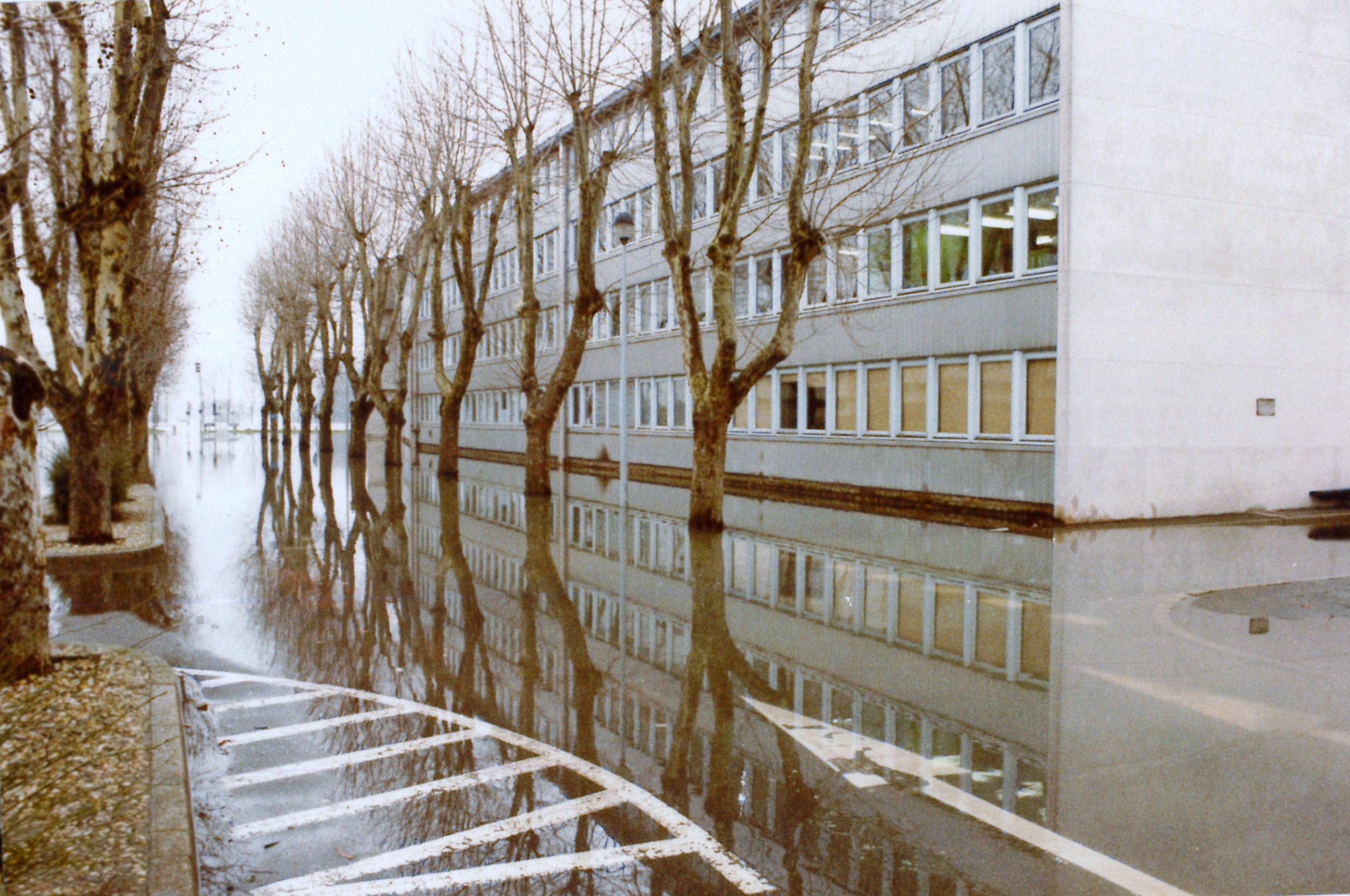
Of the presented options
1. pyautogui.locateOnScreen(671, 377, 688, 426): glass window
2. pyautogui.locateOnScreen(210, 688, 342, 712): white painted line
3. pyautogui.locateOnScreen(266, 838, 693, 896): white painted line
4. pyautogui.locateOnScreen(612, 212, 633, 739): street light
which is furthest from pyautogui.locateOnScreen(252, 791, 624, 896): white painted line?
pyautogui.locateOnScreen(671, 377, 688, 426): glass window

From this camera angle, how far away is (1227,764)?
588 cm

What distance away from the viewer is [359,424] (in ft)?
145

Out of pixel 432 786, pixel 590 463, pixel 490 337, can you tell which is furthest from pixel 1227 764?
pixel 490 337

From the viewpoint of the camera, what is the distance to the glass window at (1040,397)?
750 inches

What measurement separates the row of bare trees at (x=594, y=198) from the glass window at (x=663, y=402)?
2107 millimetres

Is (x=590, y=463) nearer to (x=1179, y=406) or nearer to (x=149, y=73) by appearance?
(x=1179, y=406)

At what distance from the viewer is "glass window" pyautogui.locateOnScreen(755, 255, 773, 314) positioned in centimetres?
2756

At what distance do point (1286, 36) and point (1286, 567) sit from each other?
484 inches

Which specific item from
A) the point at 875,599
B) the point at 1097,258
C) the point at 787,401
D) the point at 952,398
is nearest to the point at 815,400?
the point at 787,401

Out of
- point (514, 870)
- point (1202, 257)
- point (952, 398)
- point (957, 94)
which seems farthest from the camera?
point (952, 398)

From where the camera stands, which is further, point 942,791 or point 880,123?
point 880,123

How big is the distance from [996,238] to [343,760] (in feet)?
56.5

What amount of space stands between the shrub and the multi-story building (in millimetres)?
12732

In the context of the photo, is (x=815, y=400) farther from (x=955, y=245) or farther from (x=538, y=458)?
(x=538, y=458)
